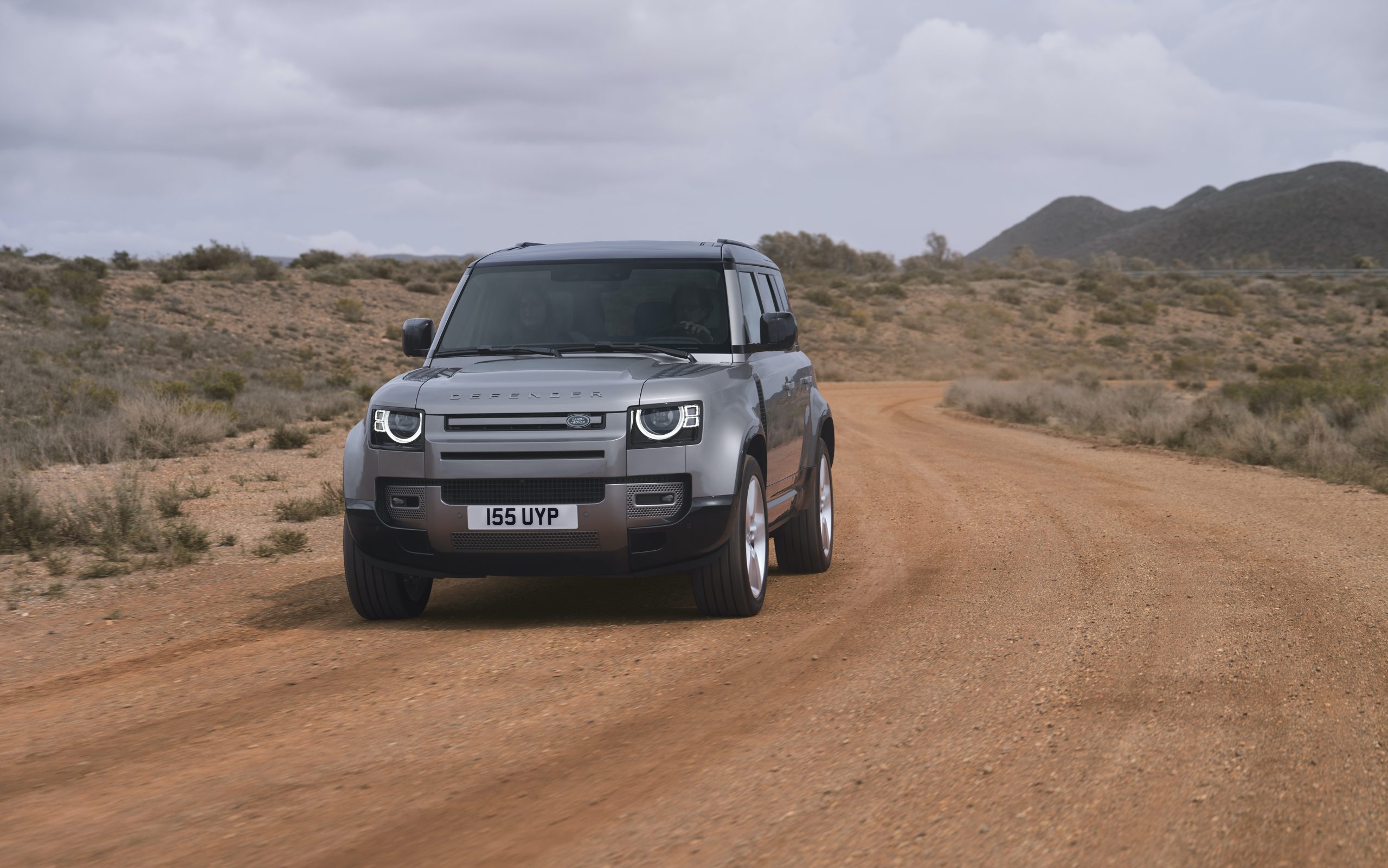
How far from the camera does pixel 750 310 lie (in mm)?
7555

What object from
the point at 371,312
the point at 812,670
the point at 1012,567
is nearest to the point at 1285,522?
the point at 1012,567

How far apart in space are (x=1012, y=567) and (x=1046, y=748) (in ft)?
13.3

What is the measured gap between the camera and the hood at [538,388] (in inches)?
232

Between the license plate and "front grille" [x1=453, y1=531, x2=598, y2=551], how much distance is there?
A: 21 mm

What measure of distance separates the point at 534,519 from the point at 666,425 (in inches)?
30.8

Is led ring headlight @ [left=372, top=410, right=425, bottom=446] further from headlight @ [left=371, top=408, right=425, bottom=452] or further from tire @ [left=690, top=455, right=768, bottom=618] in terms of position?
tire @ [left=690, top=455, right=768, bottom=618]

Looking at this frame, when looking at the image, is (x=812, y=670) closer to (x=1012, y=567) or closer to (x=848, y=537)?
(x=1012, y=567)

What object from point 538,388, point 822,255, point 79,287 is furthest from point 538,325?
point 822,255

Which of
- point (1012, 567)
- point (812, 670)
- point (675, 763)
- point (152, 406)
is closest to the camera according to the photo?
point (675, 763)

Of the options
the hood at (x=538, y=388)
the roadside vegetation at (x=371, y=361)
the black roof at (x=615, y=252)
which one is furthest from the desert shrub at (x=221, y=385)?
the hood at (x=538, y=388)

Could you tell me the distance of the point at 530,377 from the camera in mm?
6191

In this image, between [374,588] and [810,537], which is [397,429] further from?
[810,537]

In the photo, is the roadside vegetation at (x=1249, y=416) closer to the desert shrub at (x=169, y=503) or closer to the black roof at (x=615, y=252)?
the black roof at (x=615, y=252)

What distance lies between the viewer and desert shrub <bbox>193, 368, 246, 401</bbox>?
76.1 ft
